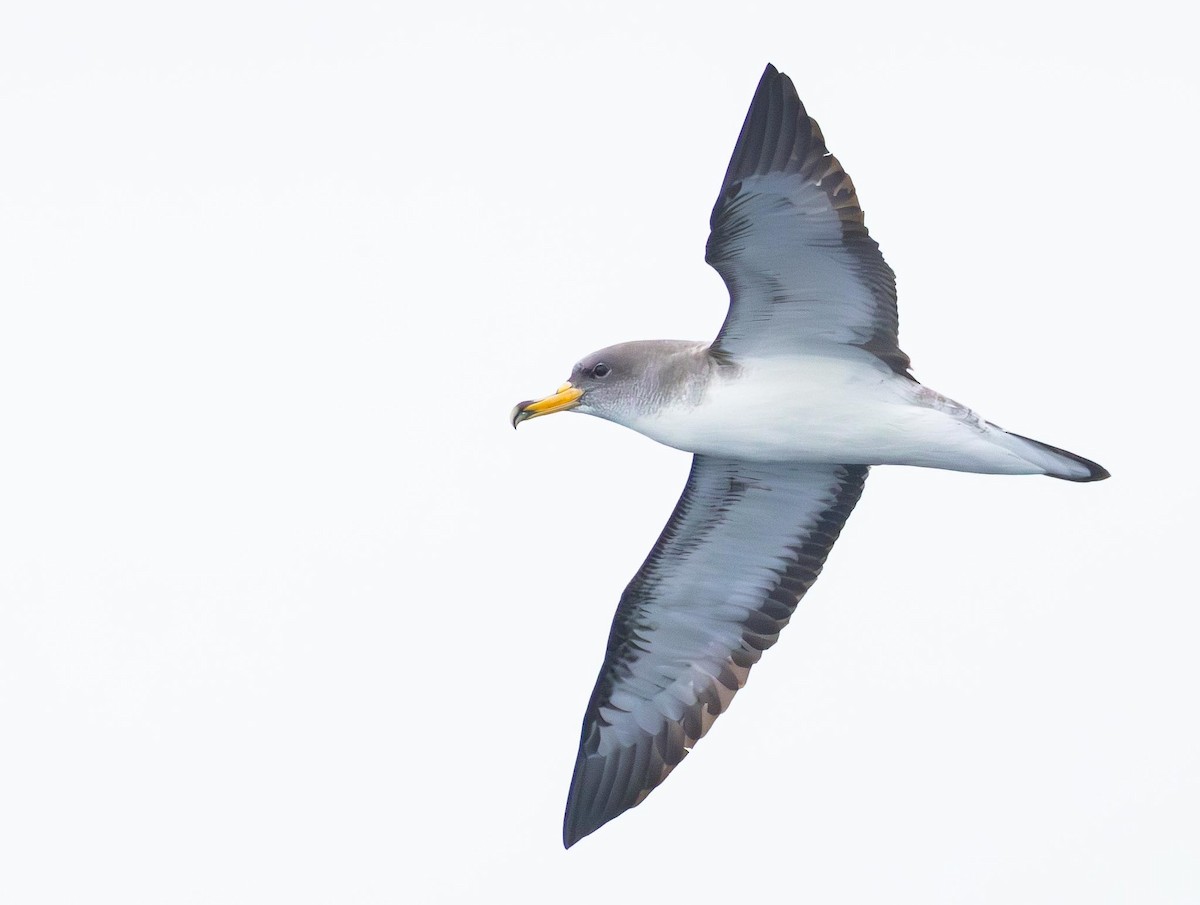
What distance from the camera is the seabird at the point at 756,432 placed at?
11.3 meters

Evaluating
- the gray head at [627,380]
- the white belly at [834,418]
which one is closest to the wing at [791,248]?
the white belly at [834,418]

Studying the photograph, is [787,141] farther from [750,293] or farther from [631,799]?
[631,799]

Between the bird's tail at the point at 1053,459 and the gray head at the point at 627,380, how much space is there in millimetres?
2157

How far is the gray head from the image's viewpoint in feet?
40.5

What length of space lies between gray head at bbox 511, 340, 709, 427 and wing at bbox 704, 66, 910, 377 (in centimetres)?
29

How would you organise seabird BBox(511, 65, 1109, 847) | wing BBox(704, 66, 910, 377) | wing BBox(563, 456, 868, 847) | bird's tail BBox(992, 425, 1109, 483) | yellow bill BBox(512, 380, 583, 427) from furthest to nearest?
wing BBox(563, 456, 868, 847) → yellow bill BBox(512, 380, 583, 427) → bird's tail BBox(992, 425, 1109, 483) → seabird BBox(511, 65, 1109, 847) → wing BBox(704, 66, 910, 377)

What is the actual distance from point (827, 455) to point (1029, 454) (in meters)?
1.39

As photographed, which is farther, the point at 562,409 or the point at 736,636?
the point at 736,636

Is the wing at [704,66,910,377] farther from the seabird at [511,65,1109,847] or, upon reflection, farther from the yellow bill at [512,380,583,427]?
the yellow bill at [512,380,583,427]

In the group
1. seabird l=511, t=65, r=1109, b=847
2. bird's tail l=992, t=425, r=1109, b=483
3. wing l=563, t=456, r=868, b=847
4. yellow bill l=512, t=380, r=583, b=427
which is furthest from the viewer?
wing l=563, t=456, r=868, b=847

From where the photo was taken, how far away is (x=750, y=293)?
1191 centimetres

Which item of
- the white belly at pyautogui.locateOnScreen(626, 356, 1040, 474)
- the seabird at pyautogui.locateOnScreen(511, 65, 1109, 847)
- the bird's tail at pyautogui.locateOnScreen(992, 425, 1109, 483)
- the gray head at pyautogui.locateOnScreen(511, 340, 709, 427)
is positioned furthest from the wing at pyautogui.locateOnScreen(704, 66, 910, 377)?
the bird's tail at pyautogui.locateOnScreen(992, 425, 1109, 483)

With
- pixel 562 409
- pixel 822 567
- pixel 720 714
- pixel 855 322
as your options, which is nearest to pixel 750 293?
pixel 855 322

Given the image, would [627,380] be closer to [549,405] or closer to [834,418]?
[549,405]
